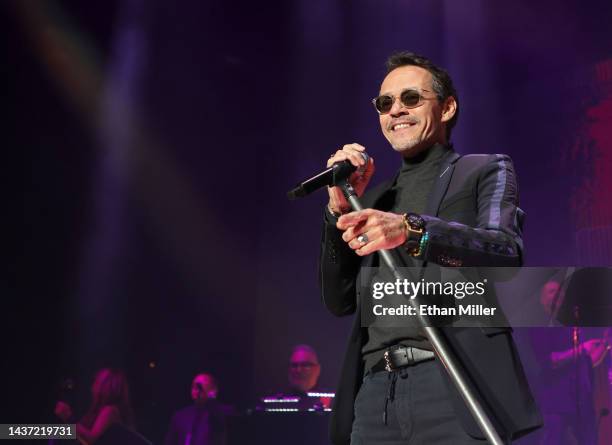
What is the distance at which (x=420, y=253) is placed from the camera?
1.56m

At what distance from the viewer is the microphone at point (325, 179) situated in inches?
69.4

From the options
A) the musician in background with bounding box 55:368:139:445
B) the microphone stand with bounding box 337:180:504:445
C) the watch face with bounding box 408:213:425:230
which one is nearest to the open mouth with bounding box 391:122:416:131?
the watch face with bounding box 408:213:425:230

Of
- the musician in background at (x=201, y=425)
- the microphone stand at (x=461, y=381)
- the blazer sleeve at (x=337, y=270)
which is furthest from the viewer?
the musician in background at (x=201, y=425)

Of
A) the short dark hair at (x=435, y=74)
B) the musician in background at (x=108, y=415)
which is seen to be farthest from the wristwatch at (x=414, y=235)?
the musician in background at (x=108, y=415)

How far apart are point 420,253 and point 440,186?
16.1 inches

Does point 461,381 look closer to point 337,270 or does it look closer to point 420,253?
point 420,253

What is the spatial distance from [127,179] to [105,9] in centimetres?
193

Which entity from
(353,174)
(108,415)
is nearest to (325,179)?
(353,174)

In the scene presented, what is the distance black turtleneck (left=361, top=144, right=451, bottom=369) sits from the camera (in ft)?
5.77

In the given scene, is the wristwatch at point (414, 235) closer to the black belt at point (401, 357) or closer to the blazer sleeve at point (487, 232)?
the blazer sleeve at point (487, 232)

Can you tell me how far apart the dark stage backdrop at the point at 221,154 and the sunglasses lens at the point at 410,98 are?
5135 millimetres

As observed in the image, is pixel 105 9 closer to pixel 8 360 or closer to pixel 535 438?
pixel 8 360

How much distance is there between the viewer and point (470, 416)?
1550 millimetres

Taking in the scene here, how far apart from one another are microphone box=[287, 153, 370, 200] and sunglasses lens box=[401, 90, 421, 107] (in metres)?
0.34
